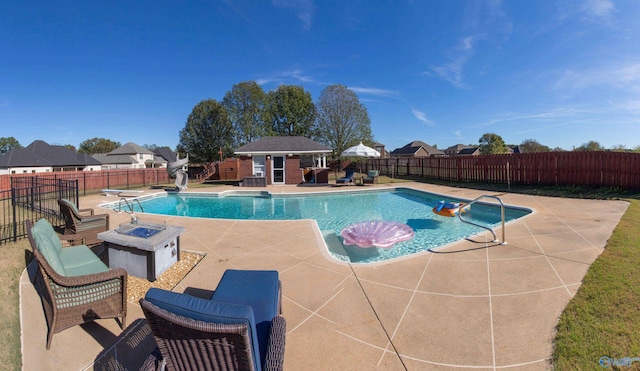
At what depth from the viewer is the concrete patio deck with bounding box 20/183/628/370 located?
247 cm

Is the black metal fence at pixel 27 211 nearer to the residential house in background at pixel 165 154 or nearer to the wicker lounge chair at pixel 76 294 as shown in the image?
the wicker lounge chair at pixel 76 294

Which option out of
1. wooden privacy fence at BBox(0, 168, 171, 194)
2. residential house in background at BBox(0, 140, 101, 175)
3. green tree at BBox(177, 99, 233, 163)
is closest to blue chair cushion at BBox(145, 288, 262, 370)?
wooden privacy fence at BBox(0, 168, 171, 194)

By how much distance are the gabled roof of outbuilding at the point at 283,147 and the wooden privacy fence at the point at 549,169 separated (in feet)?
29.8

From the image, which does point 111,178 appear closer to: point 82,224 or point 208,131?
point 208,131

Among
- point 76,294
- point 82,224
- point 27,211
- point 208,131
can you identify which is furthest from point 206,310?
point 208,131

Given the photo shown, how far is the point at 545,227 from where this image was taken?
6.35 meters

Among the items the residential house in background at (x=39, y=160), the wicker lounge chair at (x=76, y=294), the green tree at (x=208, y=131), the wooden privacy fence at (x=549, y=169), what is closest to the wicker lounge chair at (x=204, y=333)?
the wicker lounge chair at (x=76, y=294)

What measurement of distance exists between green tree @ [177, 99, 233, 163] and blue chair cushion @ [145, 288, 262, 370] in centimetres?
3592

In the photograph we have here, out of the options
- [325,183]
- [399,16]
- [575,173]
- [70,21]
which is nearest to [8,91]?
[70,21]

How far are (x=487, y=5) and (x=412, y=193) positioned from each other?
30.8ft

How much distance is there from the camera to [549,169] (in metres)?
12.8

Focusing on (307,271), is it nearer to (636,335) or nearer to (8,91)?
(636,335)

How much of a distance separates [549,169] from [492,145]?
46.4m

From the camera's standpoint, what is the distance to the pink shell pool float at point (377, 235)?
21.6 ft
